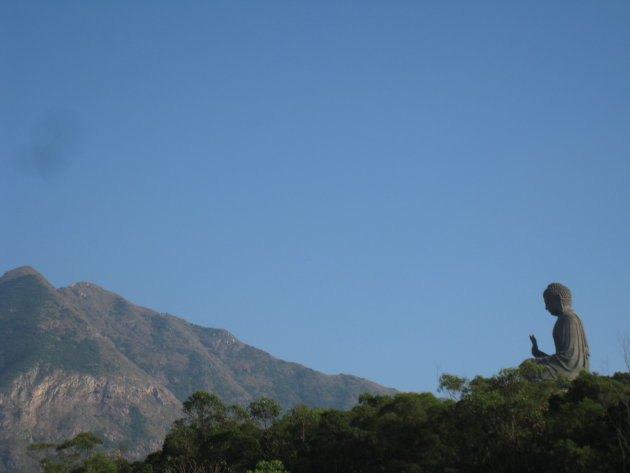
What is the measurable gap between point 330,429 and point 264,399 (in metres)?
11.0

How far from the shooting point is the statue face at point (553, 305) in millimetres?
48938

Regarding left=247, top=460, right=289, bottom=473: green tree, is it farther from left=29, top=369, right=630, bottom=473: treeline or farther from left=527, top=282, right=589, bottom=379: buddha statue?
left=527, top=282, right=589, bottom=379: buddha statue

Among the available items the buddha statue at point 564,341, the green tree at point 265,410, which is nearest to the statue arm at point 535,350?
the buddha statue at point 564,341

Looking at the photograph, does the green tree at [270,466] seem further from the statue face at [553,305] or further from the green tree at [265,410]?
the statue face at [553,305]

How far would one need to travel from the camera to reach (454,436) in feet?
111

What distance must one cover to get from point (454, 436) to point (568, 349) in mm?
15819

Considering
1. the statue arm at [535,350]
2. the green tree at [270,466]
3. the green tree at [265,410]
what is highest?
the statue arm at [535,350]

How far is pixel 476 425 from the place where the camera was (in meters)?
32.8

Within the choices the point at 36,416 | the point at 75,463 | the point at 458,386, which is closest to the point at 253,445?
the point at 458,386

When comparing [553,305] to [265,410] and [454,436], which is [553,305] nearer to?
[454,436]

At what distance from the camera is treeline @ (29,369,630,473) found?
3003 centimetres

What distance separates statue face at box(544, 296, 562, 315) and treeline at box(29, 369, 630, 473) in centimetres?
645

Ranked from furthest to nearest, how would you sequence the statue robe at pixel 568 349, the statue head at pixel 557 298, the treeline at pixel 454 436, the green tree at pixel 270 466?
the statue head at pixel 557 298
the statue robe at pixel 568 349
the green tree at pixel 270 466
the treeline at pixel 454 436

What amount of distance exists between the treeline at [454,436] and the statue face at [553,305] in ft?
21.2
